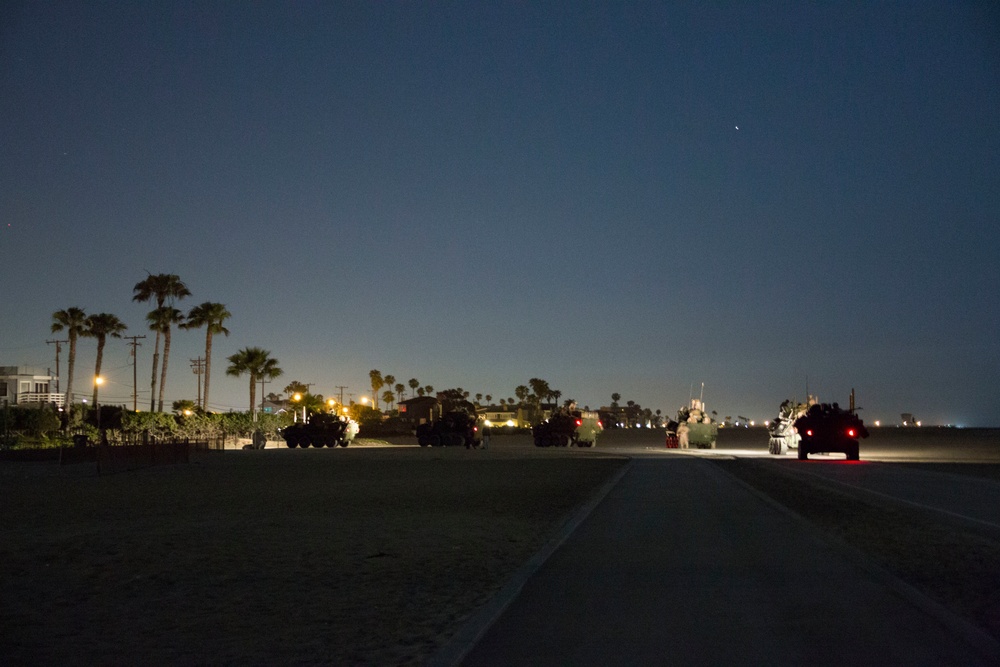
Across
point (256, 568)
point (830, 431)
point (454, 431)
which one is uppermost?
point (830, 431)

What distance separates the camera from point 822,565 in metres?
11.6

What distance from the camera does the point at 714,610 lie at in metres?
8.88

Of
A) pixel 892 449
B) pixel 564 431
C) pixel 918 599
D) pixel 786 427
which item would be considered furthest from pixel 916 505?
pixel 564 431

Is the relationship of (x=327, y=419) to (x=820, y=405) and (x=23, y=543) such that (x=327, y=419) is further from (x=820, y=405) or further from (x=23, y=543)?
(x=23, y=543)

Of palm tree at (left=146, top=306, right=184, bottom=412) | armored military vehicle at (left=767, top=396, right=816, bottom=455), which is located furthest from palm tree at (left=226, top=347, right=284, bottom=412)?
armored military vehicle at (left=767, top=396, right=816, bottom=455)

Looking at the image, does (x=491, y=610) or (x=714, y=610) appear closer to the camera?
(x=714, y=610)

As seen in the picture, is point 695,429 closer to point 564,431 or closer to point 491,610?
point 564,431

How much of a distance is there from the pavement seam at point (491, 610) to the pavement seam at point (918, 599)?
139 inches

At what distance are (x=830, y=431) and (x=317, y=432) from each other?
122 feet

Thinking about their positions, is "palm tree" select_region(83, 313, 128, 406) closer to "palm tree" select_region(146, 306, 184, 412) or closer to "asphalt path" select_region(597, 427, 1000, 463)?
"palm tree" select_region(146, 306, 184, 412)

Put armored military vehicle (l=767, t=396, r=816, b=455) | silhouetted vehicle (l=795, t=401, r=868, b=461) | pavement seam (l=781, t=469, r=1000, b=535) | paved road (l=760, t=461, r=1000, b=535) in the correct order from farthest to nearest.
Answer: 1. armored military vehicle (l=767, t=396, r=816, b=455)
2. silhouetted vehicle (l=795, t=401, r=868, b=461)
3. paved road (l=760, t=461, r=1000, b=535)
4. pavement seam (l=781, t=469, r=1000, b=535)

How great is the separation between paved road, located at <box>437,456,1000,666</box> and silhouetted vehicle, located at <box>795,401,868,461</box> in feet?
97.8

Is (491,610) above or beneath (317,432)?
beneath

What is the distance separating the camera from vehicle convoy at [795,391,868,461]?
4303 cm
